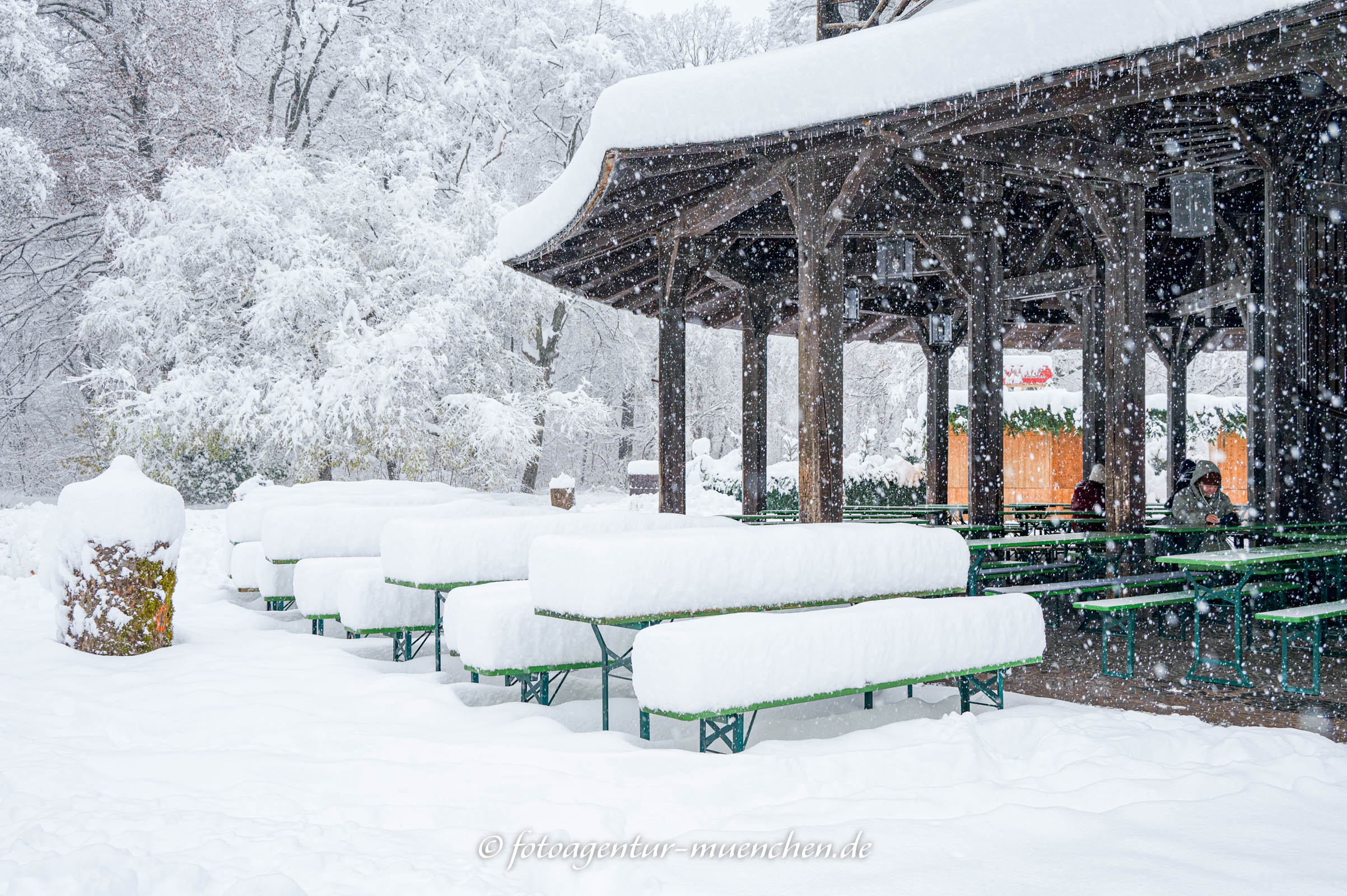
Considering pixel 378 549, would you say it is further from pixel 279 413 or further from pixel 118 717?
pixel 279 413

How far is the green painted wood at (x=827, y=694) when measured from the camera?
4445 mm

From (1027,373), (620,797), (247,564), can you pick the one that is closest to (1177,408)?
(1027,373)

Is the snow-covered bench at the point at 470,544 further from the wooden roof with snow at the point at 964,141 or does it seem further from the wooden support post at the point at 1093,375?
the wooden support post at the point at 1093,375

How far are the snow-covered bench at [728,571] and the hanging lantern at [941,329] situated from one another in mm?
8366

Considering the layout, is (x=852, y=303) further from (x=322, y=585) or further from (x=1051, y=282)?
(x=322, y=585)

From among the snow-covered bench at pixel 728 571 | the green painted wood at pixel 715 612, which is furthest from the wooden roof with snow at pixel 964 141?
the green painted wood at pixel 715 612

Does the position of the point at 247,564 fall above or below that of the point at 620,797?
above

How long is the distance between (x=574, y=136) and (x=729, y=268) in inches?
748

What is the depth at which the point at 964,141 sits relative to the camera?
7.17 meters

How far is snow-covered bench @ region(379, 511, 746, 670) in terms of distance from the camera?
6.46m

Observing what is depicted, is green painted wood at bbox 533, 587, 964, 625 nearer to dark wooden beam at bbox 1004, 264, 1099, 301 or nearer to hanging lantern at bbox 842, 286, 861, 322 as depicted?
dark wooden beam at bbox 1004, 264, 1099, 301

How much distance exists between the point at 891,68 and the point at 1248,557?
3.75 meters

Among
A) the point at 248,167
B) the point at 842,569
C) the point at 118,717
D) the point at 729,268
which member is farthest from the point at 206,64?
the point at 842,569

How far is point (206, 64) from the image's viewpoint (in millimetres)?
21750
